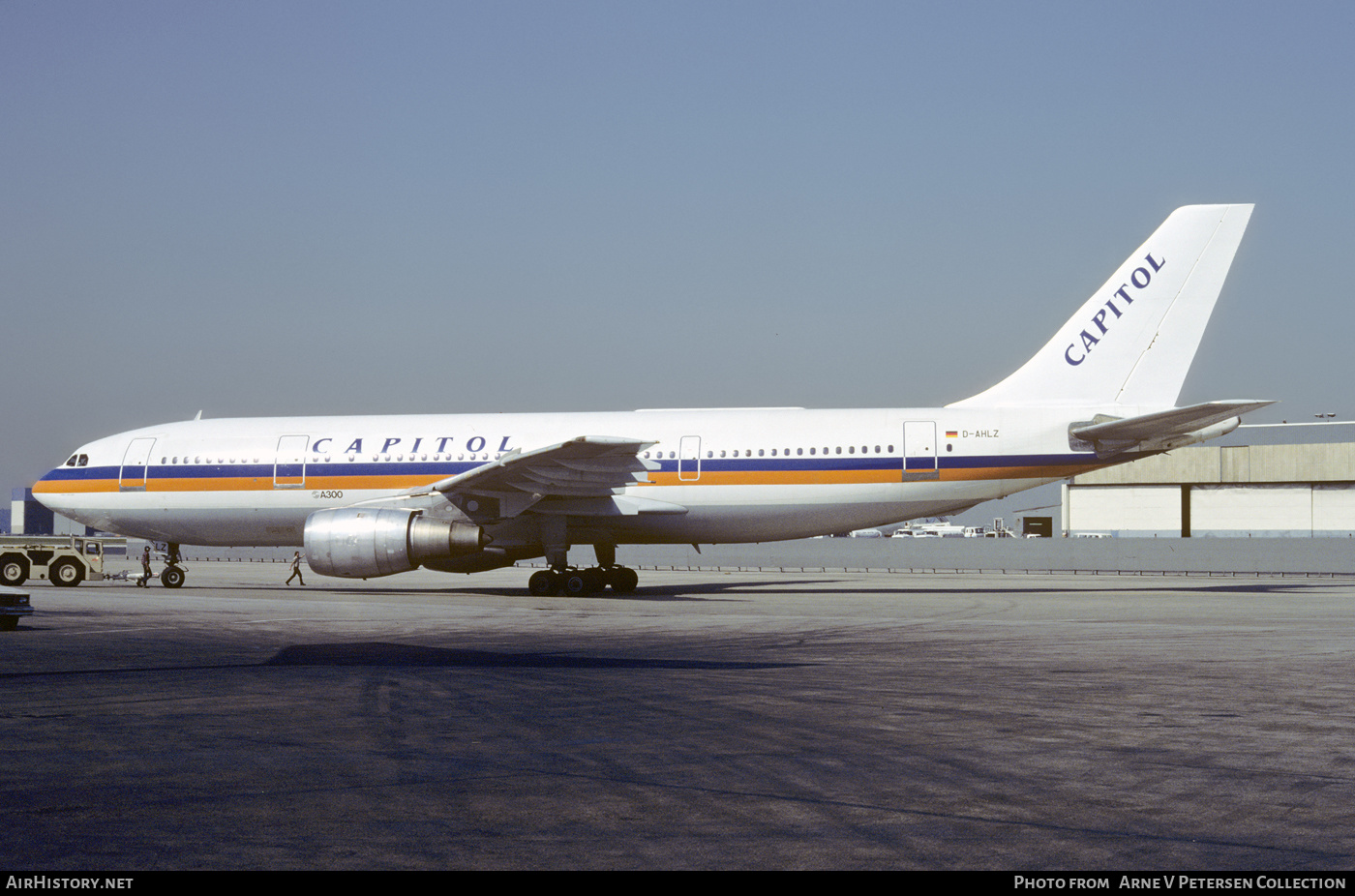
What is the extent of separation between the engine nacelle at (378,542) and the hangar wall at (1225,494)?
42185 millimetres

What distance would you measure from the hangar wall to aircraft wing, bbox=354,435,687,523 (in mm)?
38632

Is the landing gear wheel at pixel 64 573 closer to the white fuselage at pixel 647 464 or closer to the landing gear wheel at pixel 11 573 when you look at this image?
the landing gear wheel at pixel 11 573

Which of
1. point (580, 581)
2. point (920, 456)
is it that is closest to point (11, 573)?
point (580, 581)

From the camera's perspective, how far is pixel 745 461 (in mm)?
25844

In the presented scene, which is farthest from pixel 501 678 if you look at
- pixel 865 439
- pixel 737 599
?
pixel 865 439

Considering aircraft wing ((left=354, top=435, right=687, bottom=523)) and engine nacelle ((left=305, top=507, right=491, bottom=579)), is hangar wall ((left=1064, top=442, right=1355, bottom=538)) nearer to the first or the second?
aircraft wing ((left=354, top=435, right=687, bottom=523))

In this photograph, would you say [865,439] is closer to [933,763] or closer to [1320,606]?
[1320,606]

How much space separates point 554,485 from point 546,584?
2.78 metres

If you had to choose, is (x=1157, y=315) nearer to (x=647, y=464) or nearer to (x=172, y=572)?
(x=647, y=464)

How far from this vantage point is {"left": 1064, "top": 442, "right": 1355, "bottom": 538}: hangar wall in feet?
176

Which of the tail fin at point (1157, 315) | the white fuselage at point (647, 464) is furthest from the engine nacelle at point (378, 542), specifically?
the tail fin at point (1157, 315)

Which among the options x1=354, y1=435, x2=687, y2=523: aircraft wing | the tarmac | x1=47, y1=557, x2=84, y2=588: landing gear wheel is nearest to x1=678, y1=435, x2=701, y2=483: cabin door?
x1=354, y1=435, x2=687, y2=523: aircraft wing

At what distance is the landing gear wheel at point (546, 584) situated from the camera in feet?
85.5
